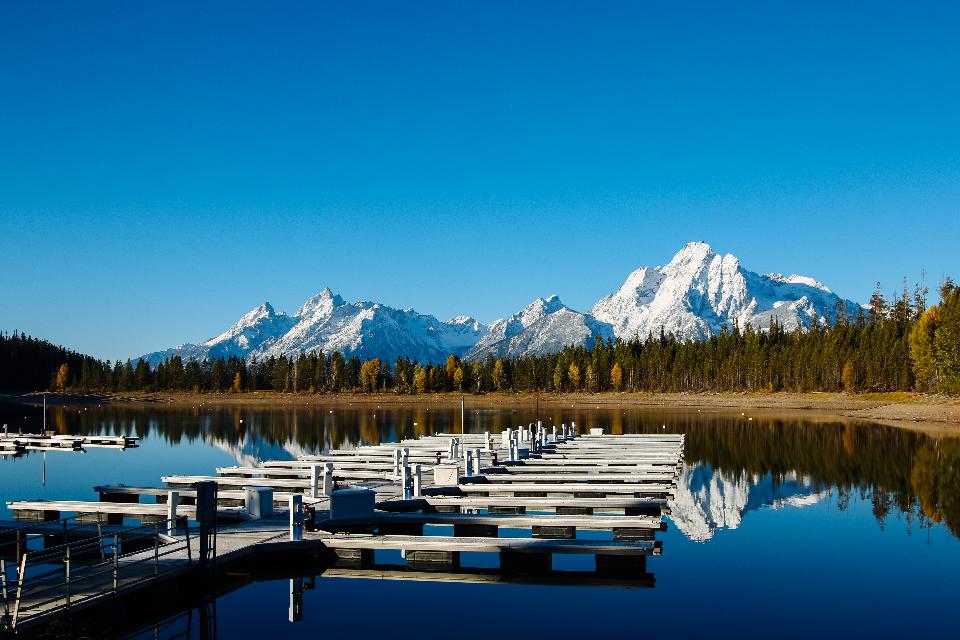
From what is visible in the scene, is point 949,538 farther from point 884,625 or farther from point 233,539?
point 233,539

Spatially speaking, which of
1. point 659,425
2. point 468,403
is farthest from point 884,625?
point 468,403

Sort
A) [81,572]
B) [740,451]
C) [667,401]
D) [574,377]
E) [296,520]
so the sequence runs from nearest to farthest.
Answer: [81,572] → [296,520] → [740,451] → [667,401] → [574,377]

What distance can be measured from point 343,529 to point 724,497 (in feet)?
58.9

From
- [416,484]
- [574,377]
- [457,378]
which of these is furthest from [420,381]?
[416,484]

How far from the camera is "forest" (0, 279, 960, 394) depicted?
13138cm

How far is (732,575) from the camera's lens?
21172mm

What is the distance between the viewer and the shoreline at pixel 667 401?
295 ft

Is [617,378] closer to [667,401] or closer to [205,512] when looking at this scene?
[667,401]

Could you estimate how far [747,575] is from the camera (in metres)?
21.1

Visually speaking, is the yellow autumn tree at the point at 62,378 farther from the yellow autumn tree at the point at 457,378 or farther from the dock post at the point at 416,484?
the dock post at the point at 416,484

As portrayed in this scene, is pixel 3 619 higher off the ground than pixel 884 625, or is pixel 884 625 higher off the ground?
pixel 3 619

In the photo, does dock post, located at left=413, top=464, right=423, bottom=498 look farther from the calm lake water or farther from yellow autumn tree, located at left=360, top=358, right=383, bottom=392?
yellow autumn tree, located at left=360, top=358, right=383, bottom=392

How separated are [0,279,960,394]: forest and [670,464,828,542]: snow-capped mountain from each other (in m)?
79.3

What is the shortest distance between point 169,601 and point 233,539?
342 cm
